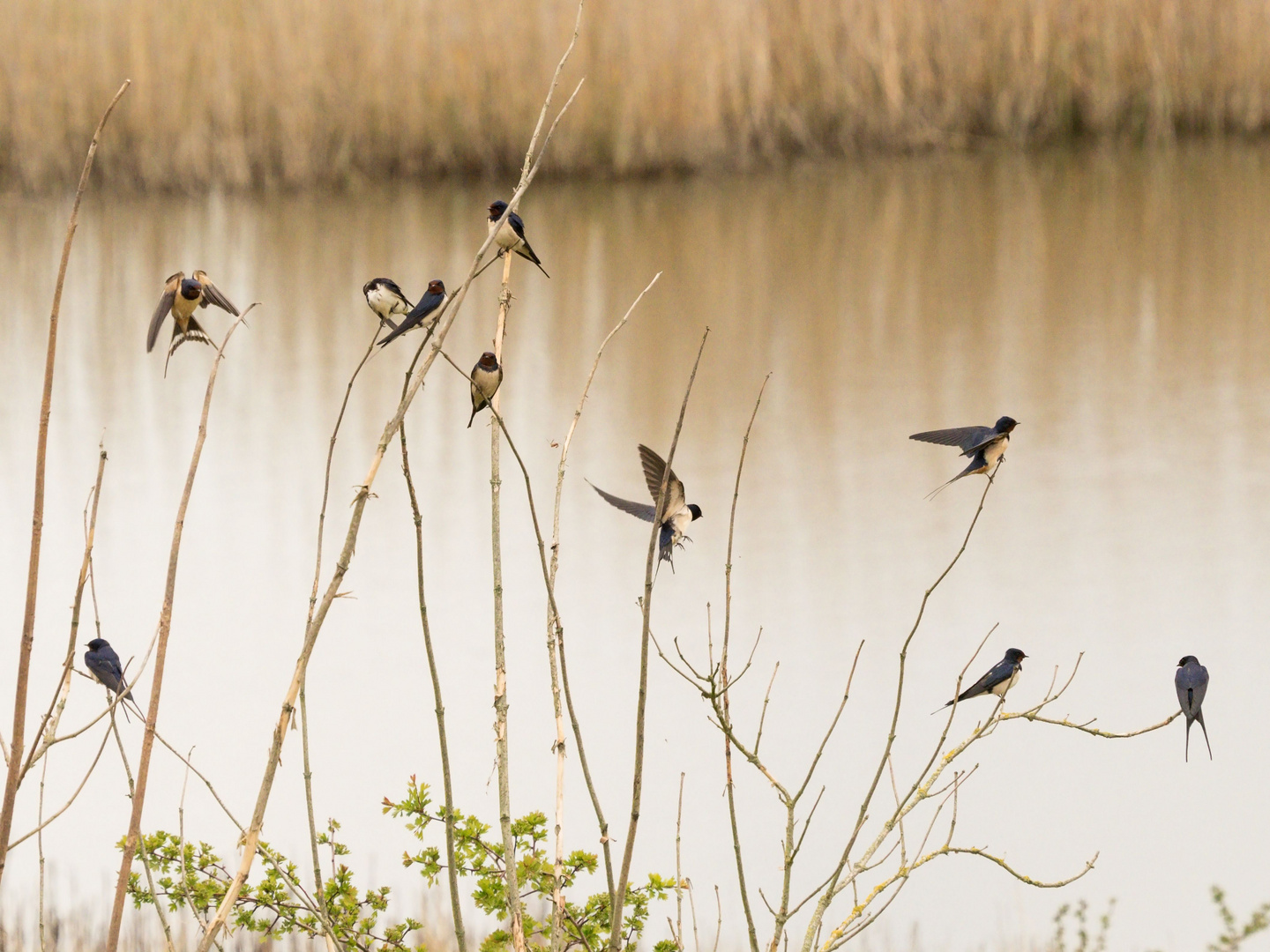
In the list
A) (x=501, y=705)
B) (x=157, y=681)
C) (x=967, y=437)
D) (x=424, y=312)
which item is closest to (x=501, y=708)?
(x=501, y=705)

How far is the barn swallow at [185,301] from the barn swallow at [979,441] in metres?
0.86

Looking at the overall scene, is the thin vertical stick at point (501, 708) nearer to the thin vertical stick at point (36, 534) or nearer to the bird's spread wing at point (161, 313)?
the bird's spread wing at point (161, 313)

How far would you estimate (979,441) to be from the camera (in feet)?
6.63

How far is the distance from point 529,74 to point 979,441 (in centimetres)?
751

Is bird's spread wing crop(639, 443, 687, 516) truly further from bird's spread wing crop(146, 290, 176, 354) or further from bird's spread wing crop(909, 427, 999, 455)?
bird's spread wing crop(146, 290, 176, 354)

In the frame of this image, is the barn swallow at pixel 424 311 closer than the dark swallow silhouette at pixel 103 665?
Yes

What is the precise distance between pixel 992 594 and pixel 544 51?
5.76m

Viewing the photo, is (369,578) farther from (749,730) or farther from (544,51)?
(544,51)

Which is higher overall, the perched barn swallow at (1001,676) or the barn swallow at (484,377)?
the barn swallow at (484,377)

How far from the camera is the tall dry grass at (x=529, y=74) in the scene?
29.9 ft

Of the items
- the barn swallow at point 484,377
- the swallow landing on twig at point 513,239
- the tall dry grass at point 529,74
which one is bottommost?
the barn swallow at point 484,377

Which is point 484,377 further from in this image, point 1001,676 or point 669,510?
point 1001,676

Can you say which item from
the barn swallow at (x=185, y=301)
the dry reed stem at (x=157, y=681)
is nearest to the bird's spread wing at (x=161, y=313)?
the barn swallow at (x=185, y=301)

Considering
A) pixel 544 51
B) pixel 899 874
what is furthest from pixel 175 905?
pixel 544 51
